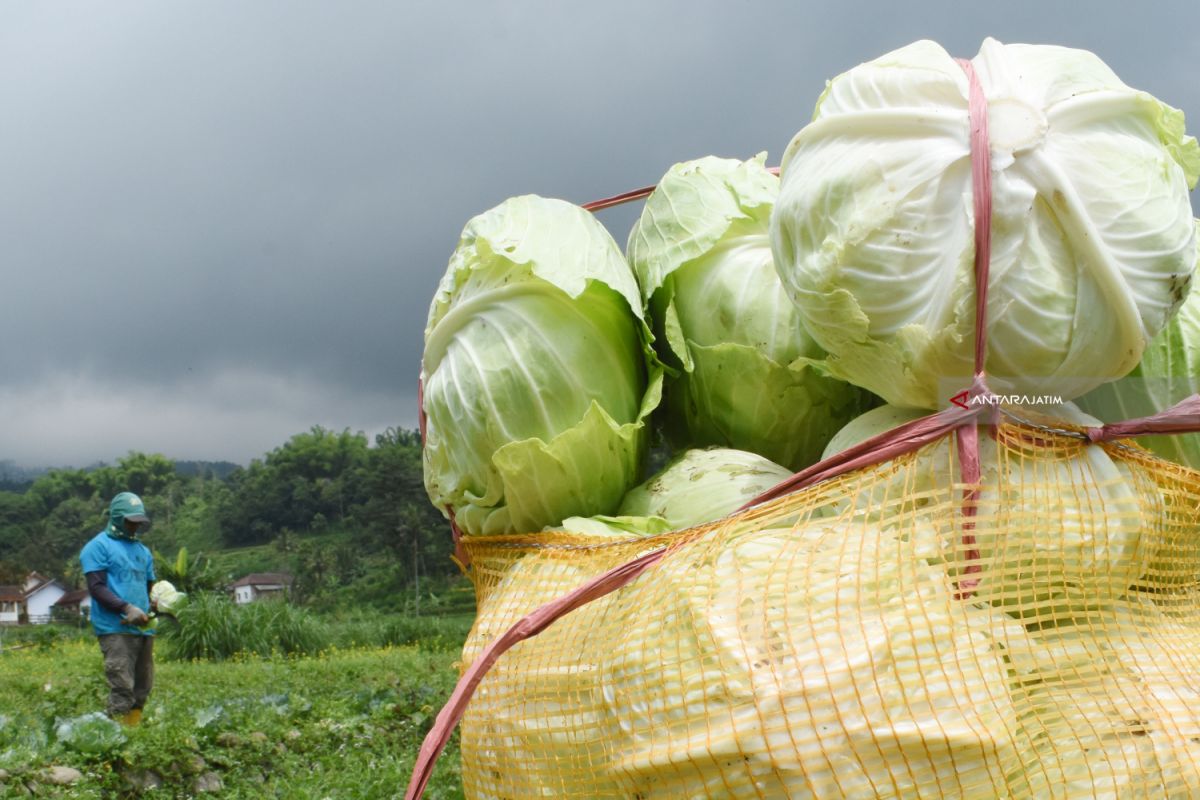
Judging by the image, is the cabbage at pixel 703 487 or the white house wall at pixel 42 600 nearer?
the cabbage at pixel 703 487

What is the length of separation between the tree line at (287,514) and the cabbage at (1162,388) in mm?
26549

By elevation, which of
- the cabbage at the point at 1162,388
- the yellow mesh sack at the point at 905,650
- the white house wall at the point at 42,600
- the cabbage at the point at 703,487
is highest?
the cabbage at the point at 1162,388

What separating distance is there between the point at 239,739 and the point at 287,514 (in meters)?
45.4

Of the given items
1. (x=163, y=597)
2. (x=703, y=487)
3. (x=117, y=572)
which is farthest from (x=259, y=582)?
(x=703, y=487)

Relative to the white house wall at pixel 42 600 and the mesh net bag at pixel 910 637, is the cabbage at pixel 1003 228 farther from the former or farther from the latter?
the white house wall at pixel 42 600

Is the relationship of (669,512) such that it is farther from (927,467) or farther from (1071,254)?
(1071,254)

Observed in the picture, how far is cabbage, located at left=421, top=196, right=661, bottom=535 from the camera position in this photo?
215 cm

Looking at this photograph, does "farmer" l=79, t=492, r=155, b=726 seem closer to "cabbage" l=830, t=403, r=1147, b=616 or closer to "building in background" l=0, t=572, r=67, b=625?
"cabbage" l=830, t=403, r=1147, b=616

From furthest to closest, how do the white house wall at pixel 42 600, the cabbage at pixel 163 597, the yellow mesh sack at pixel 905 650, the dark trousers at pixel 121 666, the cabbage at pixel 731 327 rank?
1. the white house wall at pixel 42 600
2. the cabbage at pixel 163 597
3. the dark trousers at pixel 121 666
4. the cabbage at pixel 731 327
5. the yellow mesh sack at pixel 905 650

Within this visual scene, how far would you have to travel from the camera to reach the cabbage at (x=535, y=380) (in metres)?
2.15

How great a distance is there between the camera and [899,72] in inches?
66.1

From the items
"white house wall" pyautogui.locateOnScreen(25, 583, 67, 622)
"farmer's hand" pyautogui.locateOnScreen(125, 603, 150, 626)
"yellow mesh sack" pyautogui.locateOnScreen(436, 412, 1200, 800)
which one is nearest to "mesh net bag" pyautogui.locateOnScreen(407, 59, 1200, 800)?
"yellow mesh sack" pyautogui.locateOnScreen(436, 412, 1200, 800)

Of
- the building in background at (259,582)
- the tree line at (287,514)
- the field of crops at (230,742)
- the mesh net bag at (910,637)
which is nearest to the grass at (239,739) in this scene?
the field of crops at (230,742)

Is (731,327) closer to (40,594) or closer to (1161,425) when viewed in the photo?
(1161,425)
